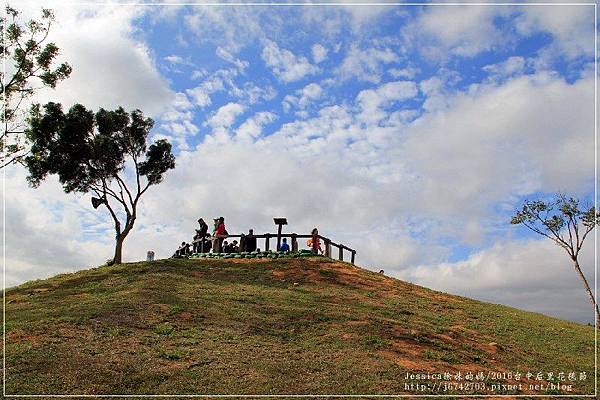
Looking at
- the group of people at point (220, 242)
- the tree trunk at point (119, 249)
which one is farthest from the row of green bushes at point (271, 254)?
the tree trunk at point (119, 249)

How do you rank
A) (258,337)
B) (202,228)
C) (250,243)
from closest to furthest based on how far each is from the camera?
(258,337), (250,243), (202,228)

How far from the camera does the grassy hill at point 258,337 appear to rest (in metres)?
13.3

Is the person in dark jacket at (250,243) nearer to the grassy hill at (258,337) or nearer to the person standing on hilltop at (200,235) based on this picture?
the person standing on hilltop at (200,235)

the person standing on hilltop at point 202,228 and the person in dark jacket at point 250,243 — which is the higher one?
the person standing on hilltop at point 202,228

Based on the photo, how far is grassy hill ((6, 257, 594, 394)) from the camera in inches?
523

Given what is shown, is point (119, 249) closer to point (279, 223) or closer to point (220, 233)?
point (220, 233)

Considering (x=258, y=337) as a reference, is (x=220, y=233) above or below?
above

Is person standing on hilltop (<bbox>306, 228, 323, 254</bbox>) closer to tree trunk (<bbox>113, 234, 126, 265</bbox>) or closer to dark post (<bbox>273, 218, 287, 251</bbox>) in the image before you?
dark post (<bbox>273, 218, 287, 251</bbox>)

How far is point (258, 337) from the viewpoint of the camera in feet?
55.8

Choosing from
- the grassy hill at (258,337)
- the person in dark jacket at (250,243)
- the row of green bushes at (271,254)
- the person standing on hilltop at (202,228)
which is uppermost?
the person standing on hilltop at (202,228)

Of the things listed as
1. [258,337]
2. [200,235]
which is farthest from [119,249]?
[258,337]

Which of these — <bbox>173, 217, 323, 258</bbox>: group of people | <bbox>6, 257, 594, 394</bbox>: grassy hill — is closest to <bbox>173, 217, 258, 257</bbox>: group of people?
<bbox>173, 217, 323, 258</bbox>: group of people

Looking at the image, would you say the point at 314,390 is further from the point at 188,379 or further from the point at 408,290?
the point at 408,290

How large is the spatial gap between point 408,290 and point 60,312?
18.1 m
